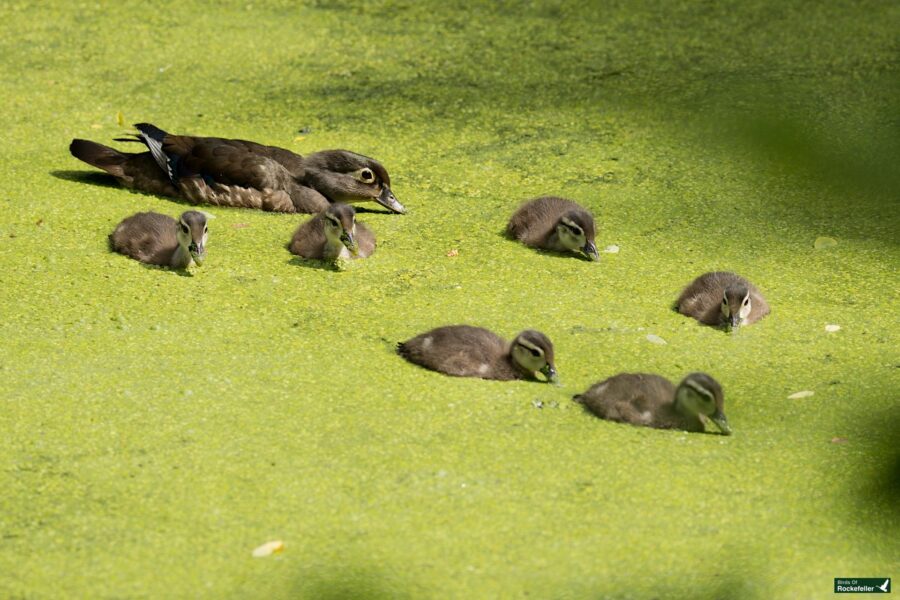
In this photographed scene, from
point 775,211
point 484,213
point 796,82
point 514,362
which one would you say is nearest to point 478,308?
point 514,362

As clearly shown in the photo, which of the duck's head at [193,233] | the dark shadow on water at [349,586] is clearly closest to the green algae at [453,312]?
the dark shadow on water at [349,586]

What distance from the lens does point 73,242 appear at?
5.50 m

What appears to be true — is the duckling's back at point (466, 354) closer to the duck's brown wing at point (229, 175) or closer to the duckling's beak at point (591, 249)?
the duckling's beak at point (591, 249)

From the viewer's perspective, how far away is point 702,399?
4039 mm

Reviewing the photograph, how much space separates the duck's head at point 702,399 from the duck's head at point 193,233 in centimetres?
211

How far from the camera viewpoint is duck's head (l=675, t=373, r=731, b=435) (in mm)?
4023

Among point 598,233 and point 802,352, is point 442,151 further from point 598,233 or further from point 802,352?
point 802,352

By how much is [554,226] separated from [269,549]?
2512mm

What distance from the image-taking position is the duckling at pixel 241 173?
5957 millimetres

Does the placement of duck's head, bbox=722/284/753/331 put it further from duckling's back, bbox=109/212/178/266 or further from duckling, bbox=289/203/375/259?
duckling's back, bbox=109/212/178/266

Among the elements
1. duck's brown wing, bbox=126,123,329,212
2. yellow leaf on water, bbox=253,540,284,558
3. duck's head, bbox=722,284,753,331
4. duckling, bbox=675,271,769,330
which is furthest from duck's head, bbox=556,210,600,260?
yellow leaf on water, bbox=253,540,284,558

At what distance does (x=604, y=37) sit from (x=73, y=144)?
348cm

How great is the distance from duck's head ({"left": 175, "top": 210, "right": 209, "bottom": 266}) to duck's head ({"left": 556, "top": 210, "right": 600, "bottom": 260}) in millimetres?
1491

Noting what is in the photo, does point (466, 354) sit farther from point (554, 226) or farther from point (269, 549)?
point (554, 226)
